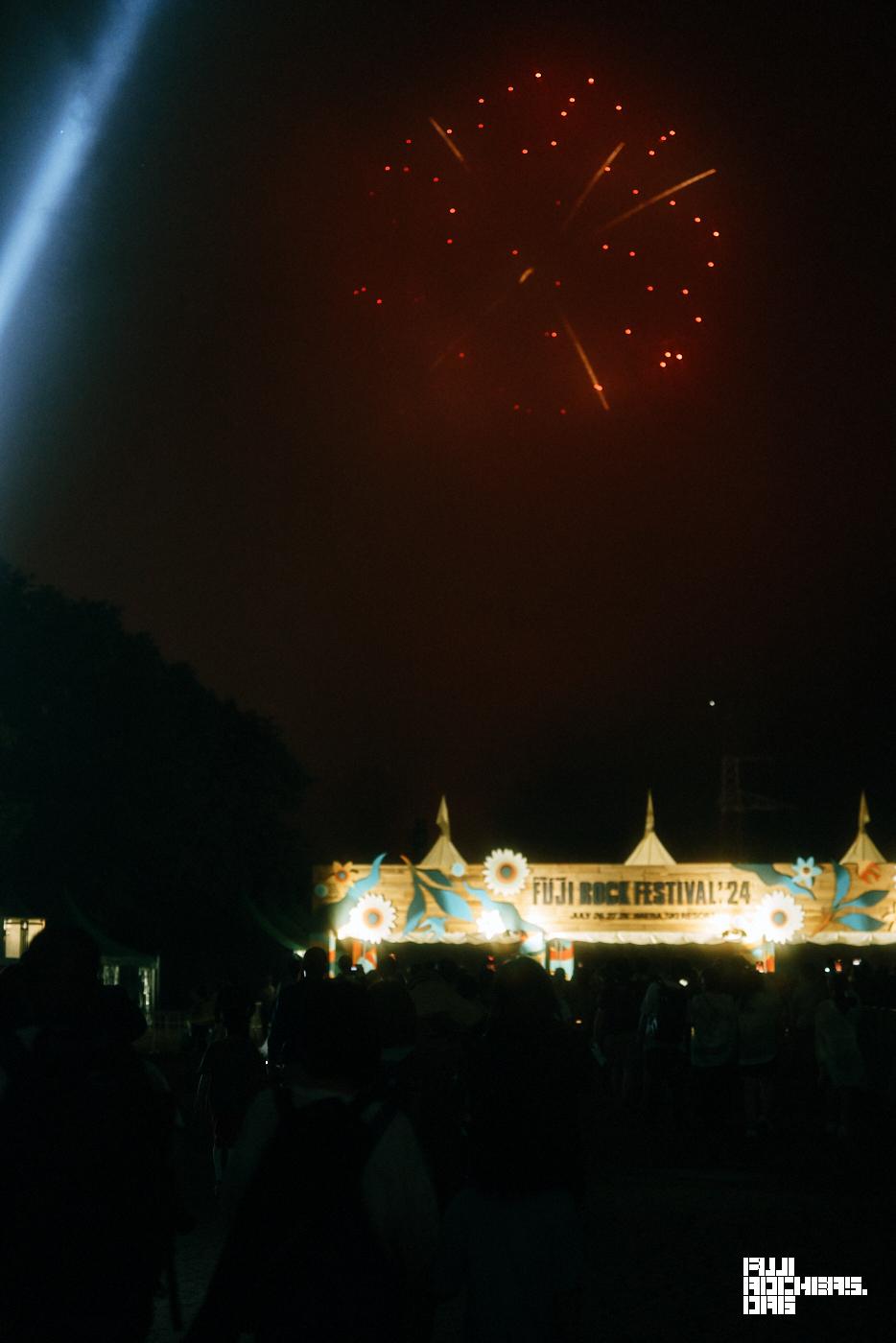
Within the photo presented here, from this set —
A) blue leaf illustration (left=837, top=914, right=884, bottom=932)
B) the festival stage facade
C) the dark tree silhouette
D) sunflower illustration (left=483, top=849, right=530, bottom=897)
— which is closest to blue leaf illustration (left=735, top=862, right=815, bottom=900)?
the festival stage facade

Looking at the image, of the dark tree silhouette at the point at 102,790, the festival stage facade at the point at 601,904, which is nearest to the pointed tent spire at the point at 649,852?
the festival stage facade at the point at 601,904

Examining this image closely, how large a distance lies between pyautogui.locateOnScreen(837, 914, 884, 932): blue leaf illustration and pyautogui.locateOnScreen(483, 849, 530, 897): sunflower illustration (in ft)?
22.5

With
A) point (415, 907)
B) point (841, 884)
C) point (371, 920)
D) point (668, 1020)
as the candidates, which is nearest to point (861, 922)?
point (841, 884)

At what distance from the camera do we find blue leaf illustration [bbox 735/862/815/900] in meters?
38.1

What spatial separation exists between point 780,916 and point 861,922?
1758 millimetres

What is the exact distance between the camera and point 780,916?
38062 mm

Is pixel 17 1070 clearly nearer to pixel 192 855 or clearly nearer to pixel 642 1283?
pixel 642 1283

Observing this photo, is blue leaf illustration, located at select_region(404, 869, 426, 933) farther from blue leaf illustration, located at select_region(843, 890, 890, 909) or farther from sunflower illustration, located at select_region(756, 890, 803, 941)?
blue leaf illustration, located at select_region(843, 890, 890, 909)

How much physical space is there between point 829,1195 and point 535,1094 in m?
8.14

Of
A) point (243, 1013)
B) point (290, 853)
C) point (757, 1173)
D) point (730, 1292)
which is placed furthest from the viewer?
point (290, 853)

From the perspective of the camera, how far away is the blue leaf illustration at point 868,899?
3828 cm

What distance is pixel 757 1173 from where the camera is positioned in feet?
45.9

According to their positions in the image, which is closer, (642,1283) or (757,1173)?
(642,1283)

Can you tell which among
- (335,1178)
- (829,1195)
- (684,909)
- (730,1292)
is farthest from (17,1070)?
(684,909)
